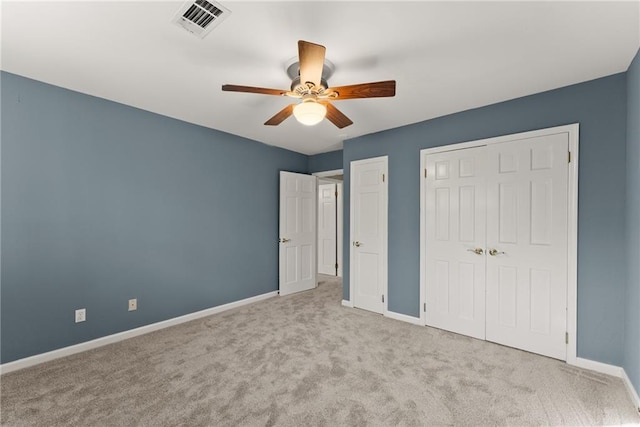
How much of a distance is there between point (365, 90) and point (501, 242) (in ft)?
6.95

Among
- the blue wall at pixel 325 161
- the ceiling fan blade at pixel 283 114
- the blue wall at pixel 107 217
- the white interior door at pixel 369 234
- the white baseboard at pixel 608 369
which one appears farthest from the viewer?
the blue wall at pixel 325 161

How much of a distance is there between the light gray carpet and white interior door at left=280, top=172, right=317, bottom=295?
5.57 ft

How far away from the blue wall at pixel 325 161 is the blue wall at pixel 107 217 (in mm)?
1395

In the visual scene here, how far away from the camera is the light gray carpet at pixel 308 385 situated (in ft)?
6.05

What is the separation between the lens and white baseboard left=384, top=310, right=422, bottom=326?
344cm

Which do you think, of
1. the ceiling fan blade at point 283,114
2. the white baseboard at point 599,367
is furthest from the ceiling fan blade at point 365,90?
the white baseboard at point 599,367

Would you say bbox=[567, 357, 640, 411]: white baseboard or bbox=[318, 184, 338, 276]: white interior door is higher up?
bbox=[318, 184, 338, 276]: white interior door

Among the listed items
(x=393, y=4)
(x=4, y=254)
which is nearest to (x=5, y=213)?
(x=4, y=254)

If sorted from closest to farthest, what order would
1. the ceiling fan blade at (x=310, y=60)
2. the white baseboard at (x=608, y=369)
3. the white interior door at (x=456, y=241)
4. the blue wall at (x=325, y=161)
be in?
the ceiling fan blade at (x=310, y=60), the white baseboard at (x=608, y=369), the white interior door at (x=456, y=241), the blue wall at (x=325, y=161)

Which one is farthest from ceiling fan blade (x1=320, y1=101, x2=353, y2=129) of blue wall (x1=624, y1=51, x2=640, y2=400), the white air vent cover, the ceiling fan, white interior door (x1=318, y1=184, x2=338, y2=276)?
white interior door (x1=318, y1=184, x2=338, y2=276)

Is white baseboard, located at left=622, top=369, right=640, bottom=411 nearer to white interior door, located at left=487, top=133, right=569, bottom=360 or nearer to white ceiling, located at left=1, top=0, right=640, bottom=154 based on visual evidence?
white interior door, located at left=487, top=133, right=569, bottom=360

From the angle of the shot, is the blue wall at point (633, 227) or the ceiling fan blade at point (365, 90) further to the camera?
the blue wall at point (633, 227)

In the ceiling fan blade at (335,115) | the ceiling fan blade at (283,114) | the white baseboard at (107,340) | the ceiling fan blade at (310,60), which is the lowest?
the white baseboard at (107,340)

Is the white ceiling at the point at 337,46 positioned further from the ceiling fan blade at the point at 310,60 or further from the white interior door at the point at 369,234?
the white interior door at the point at 369,234
